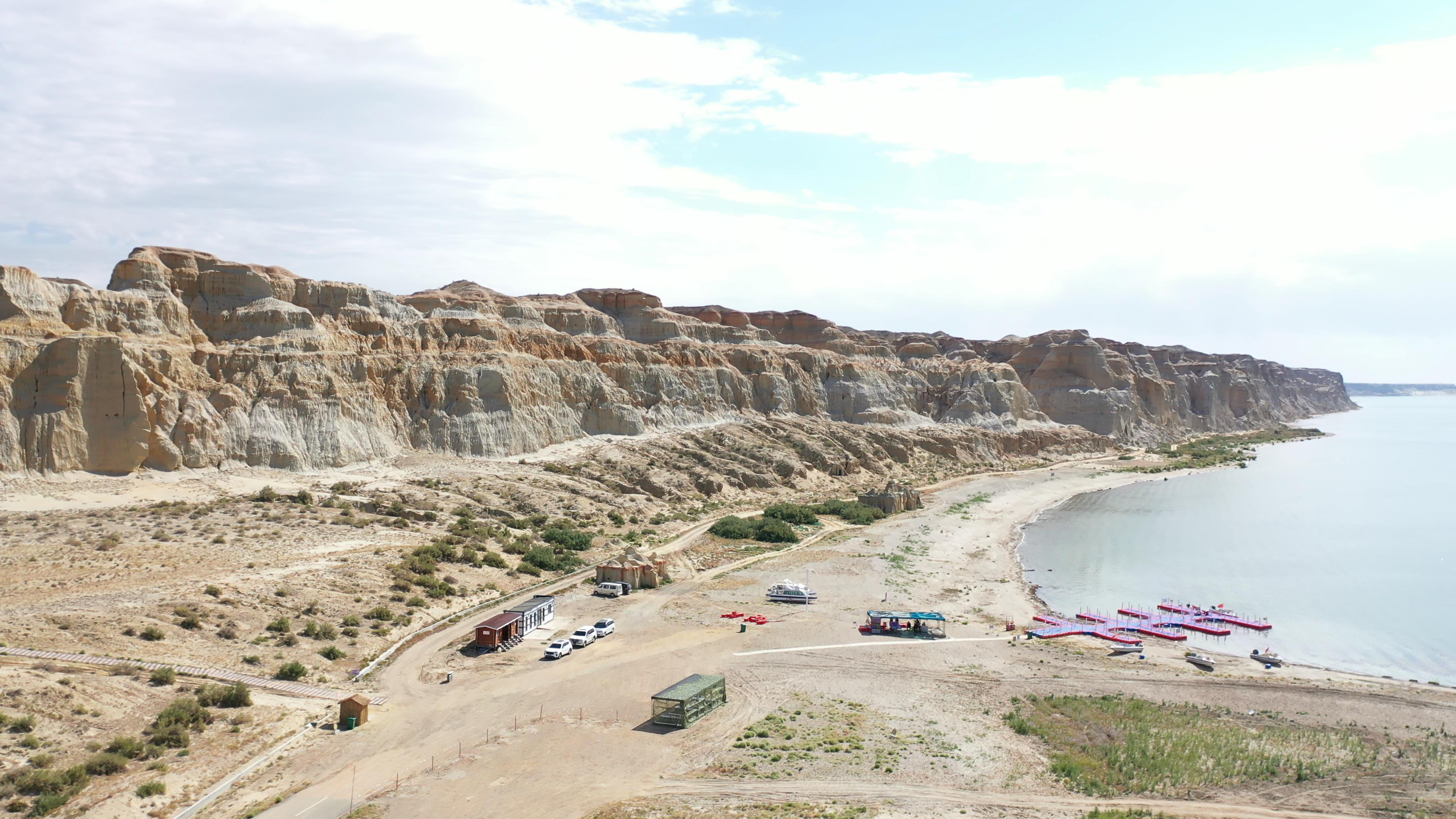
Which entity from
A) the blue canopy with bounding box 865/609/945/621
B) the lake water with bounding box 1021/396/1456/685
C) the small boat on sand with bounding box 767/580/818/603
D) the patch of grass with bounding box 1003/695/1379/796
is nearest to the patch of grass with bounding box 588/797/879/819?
the patch of grass with bounding box 1003/695/1379/796

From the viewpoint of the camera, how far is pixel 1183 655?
1314 inches

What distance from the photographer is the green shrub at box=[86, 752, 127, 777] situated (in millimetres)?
18938

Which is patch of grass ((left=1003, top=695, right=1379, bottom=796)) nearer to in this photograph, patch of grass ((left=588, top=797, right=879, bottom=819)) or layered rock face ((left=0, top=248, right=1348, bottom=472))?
patch of grass ((left=588, top=797, right=879, bottom=819))

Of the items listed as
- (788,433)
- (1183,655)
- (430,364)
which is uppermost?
(430,364)

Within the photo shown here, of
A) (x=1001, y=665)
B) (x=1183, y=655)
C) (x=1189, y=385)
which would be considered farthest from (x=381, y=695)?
(x=1189, y=385)

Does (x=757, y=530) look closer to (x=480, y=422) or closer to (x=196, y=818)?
(x=480, y=422)

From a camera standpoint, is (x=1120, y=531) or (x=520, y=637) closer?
(x=520, y=637)

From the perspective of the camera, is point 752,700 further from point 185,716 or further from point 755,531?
point 755,531

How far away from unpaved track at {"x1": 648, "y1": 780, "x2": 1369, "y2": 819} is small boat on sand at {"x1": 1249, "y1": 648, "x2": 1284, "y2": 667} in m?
13.1

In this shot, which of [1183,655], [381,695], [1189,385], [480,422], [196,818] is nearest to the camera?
[196,818]

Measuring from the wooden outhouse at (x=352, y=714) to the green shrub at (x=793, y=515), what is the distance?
118 feet

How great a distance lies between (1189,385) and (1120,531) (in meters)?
111

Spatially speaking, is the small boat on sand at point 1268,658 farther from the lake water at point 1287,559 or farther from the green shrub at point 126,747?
the green shrub at point 126,747

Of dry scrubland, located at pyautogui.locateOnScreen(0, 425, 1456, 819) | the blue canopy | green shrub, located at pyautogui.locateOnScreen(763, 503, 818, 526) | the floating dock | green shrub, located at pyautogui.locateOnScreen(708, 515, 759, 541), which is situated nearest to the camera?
dry scrubland, located at pyautogui.locateOnScreen(0, 425, 1456, 819)
